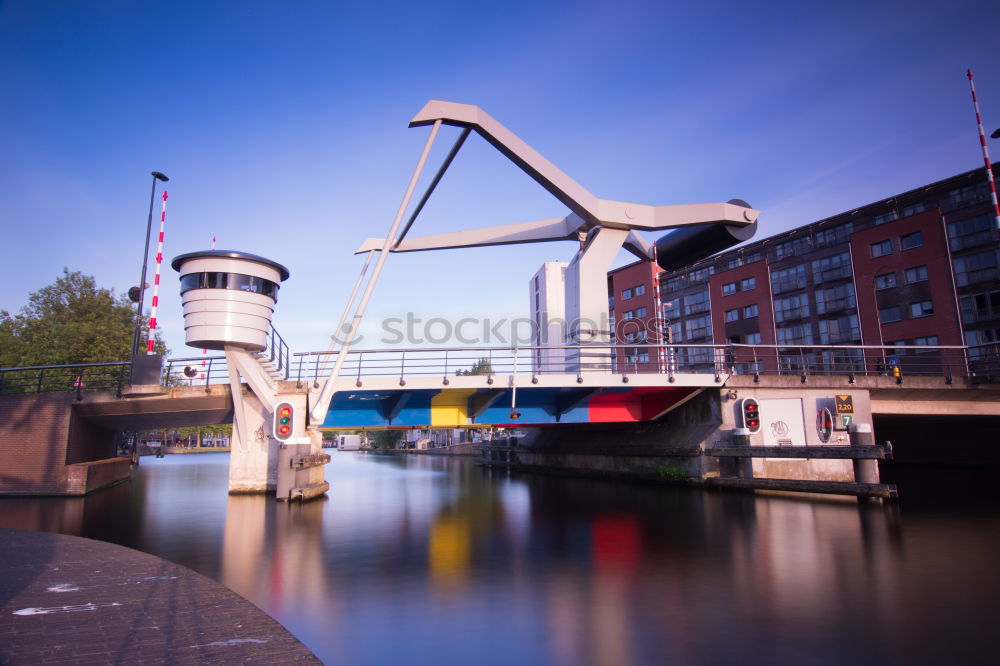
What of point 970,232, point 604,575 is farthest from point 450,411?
point 970,232

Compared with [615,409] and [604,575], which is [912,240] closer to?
[615,409]

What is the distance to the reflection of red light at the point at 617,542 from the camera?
29.6 ft

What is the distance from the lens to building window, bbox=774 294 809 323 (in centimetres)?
4863

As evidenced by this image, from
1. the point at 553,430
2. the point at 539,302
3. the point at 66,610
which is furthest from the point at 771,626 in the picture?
the point at 553,430

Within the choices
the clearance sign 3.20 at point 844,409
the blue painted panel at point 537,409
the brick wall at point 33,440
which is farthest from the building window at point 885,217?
the brick wall at point 33,440

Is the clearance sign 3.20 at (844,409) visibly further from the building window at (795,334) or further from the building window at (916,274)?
the building window at (795,334)

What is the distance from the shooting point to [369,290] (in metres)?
17.7

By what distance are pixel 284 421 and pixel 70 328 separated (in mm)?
26671

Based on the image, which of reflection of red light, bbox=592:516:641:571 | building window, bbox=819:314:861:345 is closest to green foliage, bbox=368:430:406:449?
building window, bbox=819:314:861:345

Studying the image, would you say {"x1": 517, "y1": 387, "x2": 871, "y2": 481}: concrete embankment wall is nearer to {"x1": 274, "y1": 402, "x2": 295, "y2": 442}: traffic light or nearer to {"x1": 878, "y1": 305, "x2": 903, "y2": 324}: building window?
{"x1": 274, "y1": 402, "x2": 295, "y2": 442}: traffic light

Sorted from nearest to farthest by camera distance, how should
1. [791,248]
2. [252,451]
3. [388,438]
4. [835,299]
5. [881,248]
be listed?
[252,451] < [881,248] < [835,299] < [791,248] < [388,438]

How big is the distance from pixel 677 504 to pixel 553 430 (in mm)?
16978

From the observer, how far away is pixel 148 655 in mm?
4453

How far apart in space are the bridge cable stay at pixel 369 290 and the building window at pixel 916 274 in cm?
3628
